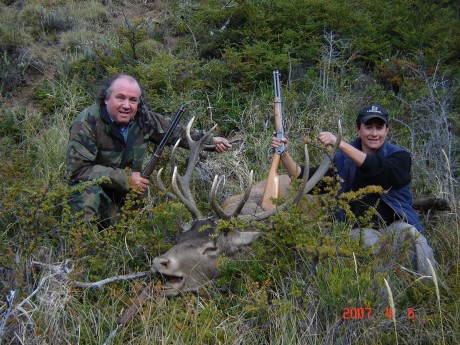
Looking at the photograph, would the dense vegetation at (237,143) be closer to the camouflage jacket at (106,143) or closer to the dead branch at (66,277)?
the dead branch at (66,277)

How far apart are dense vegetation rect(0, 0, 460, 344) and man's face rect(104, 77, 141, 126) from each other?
Answer: 0.81 meters

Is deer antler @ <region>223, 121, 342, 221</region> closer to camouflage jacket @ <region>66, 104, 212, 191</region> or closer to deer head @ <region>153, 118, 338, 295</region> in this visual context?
deer head @ <region>153, 118, 338, 295</region>

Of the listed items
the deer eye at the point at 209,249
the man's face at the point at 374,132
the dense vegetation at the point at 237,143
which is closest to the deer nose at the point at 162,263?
the dense vegetation at the point at 237,143

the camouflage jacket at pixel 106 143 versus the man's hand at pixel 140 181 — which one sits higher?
the camouflage jacket at pixel 106 143

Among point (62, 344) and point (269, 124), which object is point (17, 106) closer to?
point (269, 124)

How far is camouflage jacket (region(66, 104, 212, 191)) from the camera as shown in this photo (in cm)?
520

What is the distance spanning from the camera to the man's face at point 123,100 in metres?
5.39

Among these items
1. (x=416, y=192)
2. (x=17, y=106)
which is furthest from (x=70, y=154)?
(x=416, y=192)

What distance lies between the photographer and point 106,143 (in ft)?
18.0

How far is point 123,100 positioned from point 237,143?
1861mm

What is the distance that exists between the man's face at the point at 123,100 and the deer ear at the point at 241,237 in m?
1.88
